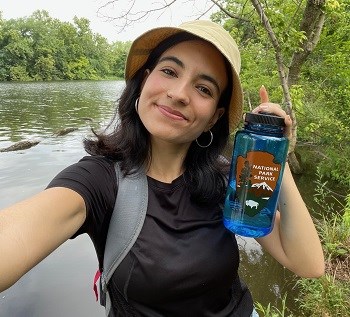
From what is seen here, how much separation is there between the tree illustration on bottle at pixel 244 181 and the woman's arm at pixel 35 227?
0.52m

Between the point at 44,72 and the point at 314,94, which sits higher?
the point at 314,94

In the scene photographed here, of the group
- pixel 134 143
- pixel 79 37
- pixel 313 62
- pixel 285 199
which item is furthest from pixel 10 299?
pixel 79 37

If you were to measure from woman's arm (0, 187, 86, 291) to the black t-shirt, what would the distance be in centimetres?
5

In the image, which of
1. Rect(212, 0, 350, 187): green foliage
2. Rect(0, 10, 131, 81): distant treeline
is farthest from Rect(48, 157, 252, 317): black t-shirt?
Rect(0, 10, 131, 81): distant treeline

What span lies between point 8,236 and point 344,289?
3.46 meters

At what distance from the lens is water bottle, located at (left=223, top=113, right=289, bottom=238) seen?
1.16m

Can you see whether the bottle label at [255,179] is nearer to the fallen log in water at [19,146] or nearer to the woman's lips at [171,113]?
the woman's lips at [171,113]

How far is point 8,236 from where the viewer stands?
934 mm

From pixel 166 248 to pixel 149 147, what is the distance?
0.44m

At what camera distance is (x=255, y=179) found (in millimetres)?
1163

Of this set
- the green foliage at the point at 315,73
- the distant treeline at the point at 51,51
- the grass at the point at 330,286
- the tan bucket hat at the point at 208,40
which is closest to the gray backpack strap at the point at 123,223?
the tan bucket hat at the point at 208,40

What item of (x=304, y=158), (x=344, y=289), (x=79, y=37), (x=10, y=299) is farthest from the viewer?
(x=79, y=37)

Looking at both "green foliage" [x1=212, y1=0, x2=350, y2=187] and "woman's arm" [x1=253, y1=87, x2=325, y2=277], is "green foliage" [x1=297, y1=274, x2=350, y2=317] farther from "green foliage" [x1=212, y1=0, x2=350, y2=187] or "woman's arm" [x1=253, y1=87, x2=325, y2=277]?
"green foliage" [x1=212, y1=0, x2=350, y2=187]

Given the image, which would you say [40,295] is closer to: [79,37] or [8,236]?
[8,236]
